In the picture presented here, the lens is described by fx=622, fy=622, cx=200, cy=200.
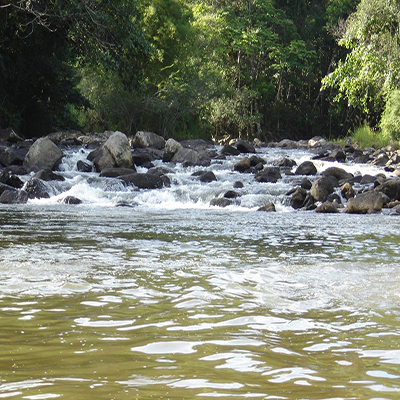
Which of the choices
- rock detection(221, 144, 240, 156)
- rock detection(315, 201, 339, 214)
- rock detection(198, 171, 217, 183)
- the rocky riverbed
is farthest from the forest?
rock detection(315, 201, 339, 214)

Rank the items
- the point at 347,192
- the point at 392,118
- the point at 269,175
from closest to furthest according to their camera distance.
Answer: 1. the point at 347,192
2. the point at 269,175
3. the point at 392,118

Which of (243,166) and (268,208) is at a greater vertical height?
(243,166)

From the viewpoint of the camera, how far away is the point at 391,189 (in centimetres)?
1480

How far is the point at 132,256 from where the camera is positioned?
5461mm

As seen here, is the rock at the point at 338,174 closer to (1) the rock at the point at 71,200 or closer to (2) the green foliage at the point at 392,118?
(1) the rock at the point at 71,200

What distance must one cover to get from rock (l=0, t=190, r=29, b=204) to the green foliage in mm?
18059

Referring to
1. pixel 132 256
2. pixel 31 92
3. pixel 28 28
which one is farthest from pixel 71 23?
pixel 132 256

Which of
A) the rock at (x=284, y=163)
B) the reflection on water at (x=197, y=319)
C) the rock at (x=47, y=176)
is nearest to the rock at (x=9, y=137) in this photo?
the rock at (x=47, y=176)

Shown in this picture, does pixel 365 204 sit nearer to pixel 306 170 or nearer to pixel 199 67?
pixel 306 170

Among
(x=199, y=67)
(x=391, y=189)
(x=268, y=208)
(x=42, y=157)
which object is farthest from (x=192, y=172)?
(x=199, y=67)

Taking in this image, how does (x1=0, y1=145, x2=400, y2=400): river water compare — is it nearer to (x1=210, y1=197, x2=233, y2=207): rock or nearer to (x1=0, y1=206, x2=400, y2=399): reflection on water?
(x1=0, y1=206, x2=400, y2=399): reflection on water

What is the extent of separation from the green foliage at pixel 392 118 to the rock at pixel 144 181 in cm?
1447

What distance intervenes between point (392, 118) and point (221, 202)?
16.3 metres

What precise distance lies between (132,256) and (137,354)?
2.95 meters
